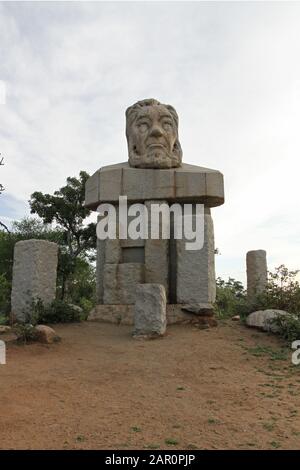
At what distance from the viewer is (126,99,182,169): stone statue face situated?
30.0 feet

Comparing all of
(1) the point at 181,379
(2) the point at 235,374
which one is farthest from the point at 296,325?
(1) the point at 181,379

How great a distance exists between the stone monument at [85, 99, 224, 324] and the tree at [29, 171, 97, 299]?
259 inches

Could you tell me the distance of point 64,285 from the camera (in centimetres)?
1648

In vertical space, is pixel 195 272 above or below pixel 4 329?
above

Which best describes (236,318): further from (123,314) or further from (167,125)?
(167,125)

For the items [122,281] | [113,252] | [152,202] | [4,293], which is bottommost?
[4,293]

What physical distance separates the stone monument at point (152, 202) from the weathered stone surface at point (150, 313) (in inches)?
42.8

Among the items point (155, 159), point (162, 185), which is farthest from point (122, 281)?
point (155, 159)

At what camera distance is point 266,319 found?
23.6 ft

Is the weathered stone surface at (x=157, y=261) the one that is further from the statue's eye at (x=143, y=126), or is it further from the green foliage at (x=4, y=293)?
the green foliage at (x=4, y=293)

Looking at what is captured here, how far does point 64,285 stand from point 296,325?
36.9 ft

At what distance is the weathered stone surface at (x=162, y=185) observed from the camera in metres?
8.90

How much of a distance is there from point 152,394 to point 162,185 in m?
5.29
